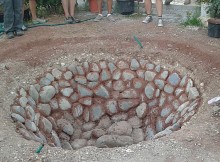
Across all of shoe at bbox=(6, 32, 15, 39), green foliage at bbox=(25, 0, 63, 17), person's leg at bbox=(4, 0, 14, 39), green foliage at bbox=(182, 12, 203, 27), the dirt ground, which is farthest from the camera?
green foliage at bbox=(25, 0, 63, 17)

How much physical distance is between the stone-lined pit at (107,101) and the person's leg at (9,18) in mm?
1344

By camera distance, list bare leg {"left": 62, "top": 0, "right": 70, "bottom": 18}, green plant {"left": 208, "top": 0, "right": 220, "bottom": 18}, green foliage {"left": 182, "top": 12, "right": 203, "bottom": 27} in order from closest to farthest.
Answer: green plant {"left": 208, "top": 0, "right": 220, "bottom": 18}
green foliage {"left": 182, "top": 12, "right": 203, "bottom": 27}
bare leg {"left": 62, "top": 0, "right": 70, "bottom": 18}

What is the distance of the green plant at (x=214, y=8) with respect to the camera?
21.8 feet

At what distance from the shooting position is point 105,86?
6.45 meters

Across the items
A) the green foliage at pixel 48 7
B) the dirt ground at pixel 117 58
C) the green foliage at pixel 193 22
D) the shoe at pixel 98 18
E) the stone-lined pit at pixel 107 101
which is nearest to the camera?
the dirt ground at pixel 117 58

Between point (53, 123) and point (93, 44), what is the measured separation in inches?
60.7

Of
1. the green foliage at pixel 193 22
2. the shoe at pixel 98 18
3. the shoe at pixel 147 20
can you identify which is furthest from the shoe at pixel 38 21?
the green foliage at pixel 193 22

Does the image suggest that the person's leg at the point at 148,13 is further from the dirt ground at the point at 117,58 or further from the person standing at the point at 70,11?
the person standing at the point at 70,11

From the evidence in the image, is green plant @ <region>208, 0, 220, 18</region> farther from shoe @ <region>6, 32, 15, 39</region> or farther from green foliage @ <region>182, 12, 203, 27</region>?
shoe @ <region>6, 32, 15, 39</region>

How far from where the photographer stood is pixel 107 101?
6.44 m

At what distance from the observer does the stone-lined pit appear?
5.78 metres

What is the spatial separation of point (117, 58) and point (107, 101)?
705mm

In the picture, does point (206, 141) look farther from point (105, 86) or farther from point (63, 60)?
point (63, 60)

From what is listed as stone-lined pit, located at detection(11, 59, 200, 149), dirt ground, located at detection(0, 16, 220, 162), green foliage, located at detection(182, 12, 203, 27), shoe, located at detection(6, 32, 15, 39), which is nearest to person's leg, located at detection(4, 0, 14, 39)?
shoe, located at detection(6, 32, 15, 39)
